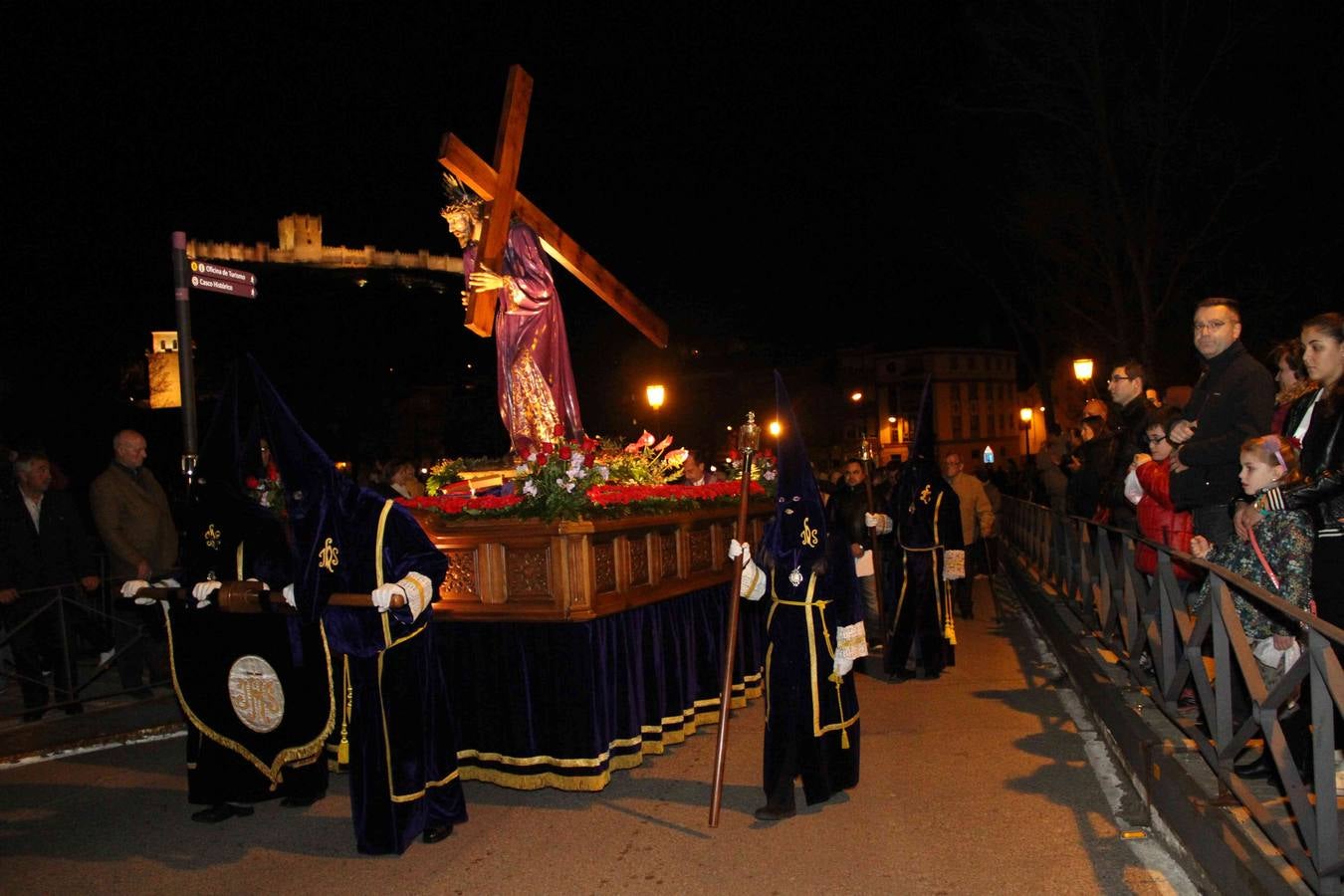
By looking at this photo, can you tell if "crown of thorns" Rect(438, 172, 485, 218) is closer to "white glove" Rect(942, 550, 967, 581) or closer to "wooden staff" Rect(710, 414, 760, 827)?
"wooden staff" Rect(710, 414, 760, 827)

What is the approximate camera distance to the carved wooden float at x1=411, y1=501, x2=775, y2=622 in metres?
6.36

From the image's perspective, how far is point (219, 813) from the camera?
Answer: 6266mm

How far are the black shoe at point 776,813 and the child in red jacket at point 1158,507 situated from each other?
2667 millimetres

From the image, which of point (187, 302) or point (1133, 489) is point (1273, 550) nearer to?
point (1133, 489)

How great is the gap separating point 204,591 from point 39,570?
13.9 feet

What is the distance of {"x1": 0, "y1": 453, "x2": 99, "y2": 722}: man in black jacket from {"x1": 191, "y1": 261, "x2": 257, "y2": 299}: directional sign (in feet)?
6.78

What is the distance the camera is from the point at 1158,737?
5.64m

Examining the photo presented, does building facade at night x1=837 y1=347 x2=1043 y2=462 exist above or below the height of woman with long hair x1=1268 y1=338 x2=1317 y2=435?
above

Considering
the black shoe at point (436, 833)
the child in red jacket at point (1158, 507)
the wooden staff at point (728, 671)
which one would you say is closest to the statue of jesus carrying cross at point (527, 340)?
the wooden staff at point (728, 671)

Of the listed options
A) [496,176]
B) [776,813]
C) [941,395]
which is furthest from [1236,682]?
[941,395]

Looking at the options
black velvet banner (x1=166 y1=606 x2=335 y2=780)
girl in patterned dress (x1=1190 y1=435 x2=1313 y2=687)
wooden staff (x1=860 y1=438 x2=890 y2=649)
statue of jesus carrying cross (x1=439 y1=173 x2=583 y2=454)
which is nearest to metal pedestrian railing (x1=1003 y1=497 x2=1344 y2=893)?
girl in patterned dress (x1=1190 y1=435 x2=1313 y2=687)

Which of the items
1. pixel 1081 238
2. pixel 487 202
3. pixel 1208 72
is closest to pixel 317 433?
pixel 1081 238

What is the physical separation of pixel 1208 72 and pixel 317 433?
101ft

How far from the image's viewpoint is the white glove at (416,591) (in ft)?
17.7
